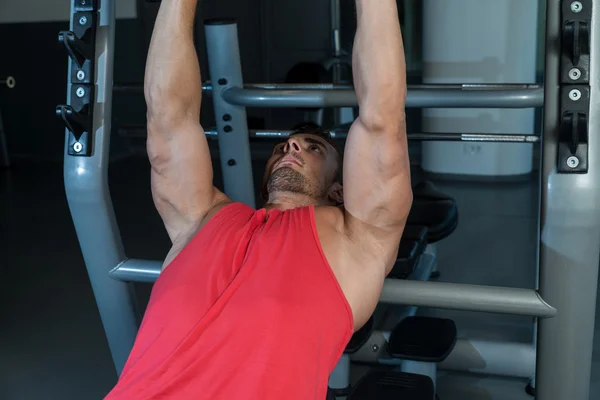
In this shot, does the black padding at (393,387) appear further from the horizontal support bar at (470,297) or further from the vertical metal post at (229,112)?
the vertical metal post at (229,112)

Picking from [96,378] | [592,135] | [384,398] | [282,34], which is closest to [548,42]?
[592,135]

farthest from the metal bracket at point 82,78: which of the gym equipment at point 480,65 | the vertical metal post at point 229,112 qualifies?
the gym equipment at point 480,65

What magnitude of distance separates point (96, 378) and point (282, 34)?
414 cm

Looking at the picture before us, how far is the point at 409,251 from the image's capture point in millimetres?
2203

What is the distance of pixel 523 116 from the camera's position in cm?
464

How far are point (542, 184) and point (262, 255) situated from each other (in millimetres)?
577

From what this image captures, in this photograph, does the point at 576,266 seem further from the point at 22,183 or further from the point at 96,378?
the point at 22,183

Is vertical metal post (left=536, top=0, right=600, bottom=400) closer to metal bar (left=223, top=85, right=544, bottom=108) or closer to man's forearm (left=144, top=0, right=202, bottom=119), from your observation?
metal bar (left=223, top=85, right=544, bottom=108)

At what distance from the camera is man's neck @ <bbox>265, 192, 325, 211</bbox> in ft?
5.47

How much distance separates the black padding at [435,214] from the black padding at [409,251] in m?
0.11

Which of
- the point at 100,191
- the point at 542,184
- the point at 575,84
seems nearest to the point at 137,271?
the point at 100,191

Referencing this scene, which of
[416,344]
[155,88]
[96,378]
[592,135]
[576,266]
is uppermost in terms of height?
[155,88]

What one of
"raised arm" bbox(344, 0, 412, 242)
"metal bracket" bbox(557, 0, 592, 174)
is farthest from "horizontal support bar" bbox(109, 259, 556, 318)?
"metal bracket" bbox(557, 0, 592, 174)

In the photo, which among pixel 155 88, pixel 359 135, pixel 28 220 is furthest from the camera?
pixel 28 220
